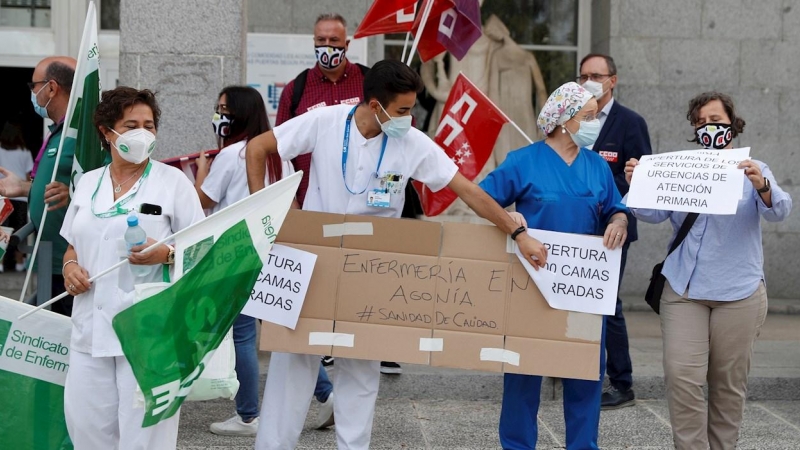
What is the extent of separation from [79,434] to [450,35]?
3849mm

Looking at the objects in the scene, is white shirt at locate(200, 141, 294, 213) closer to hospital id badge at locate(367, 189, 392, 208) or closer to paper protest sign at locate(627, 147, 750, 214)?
hospital id badge at locate(367, 189, 392, 208)

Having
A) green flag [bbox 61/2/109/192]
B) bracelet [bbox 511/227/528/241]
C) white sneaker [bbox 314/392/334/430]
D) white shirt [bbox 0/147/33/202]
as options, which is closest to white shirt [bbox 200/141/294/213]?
green flag [bbox 61/2/109/192]

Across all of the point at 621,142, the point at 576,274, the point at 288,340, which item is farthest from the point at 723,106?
the point at 288,340

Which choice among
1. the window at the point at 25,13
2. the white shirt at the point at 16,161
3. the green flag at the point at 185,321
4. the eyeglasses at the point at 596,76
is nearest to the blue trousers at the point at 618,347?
the eyeglasses at the point at 596,76

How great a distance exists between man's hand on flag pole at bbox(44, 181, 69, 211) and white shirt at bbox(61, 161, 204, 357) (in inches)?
39.9

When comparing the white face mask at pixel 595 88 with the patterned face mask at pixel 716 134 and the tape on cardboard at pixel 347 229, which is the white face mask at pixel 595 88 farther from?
the tape on cardboard at pixel 347 229

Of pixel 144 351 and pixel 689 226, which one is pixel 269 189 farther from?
pixel 689 226

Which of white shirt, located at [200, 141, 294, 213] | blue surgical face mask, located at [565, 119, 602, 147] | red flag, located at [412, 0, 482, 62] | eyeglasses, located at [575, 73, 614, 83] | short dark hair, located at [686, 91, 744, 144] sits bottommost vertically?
white shirt, located at [200, 141, 294, 213]

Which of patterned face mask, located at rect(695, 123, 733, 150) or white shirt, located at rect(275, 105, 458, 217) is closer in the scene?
white shirt, located at rect(275, 105, 458, 217)

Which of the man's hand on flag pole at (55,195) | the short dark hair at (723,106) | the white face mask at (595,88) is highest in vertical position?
the white face mask at (595,88)

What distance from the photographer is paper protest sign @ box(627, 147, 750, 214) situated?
487cm

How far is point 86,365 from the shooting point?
4.38 m

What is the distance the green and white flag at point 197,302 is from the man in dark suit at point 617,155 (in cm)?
294

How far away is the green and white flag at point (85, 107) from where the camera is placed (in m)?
5.36
